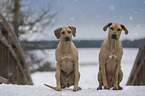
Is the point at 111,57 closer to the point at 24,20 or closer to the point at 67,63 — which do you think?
the point at 67,63

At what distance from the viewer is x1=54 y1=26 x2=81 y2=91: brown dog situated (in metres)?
2.78

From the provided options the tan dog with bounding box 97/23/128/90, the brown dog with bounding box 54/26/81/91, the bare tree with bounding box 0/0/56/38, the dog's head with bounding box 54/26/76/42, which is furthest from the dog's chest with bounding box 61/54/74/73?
the bare tree with bounding box 0/0/56/38

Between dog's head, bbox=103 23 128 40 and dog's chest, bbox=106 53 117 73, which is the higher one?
dog's head, bbox=103 23 128 40

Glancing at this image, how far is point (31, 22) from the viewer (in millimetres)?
10859

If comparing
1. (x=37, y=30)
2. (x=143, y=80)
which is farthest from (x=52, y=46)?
(x=143, y=80)

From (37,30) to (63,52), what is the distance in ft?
26.8

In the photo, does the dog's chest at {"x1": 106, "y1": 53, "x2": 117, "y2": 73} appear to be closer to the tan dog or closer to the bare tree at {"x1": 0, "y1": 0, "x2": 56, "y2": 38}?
the tan dog

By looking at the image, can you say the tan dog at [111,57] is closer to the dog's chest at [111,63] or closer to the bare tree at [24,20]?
the dog's chest at [111,63]

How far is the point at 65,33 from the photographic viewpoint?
8.93ft

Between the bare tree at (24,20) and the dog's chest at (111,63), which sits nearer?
the dog's chest at (111,63)

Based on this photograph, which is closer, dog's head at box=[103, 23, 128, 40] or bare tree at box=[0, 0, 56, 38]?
dog's head at box=[103, 23, 128, 40]

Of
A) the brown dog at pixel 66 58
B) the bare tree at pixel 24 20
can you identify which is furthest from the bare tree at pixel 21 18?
the brown dog at pixel 66 58

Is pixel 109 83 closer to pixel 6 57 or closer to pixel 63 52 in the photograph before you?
pixel 63 52

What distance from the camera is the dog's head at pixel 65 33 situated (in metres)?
2.69
